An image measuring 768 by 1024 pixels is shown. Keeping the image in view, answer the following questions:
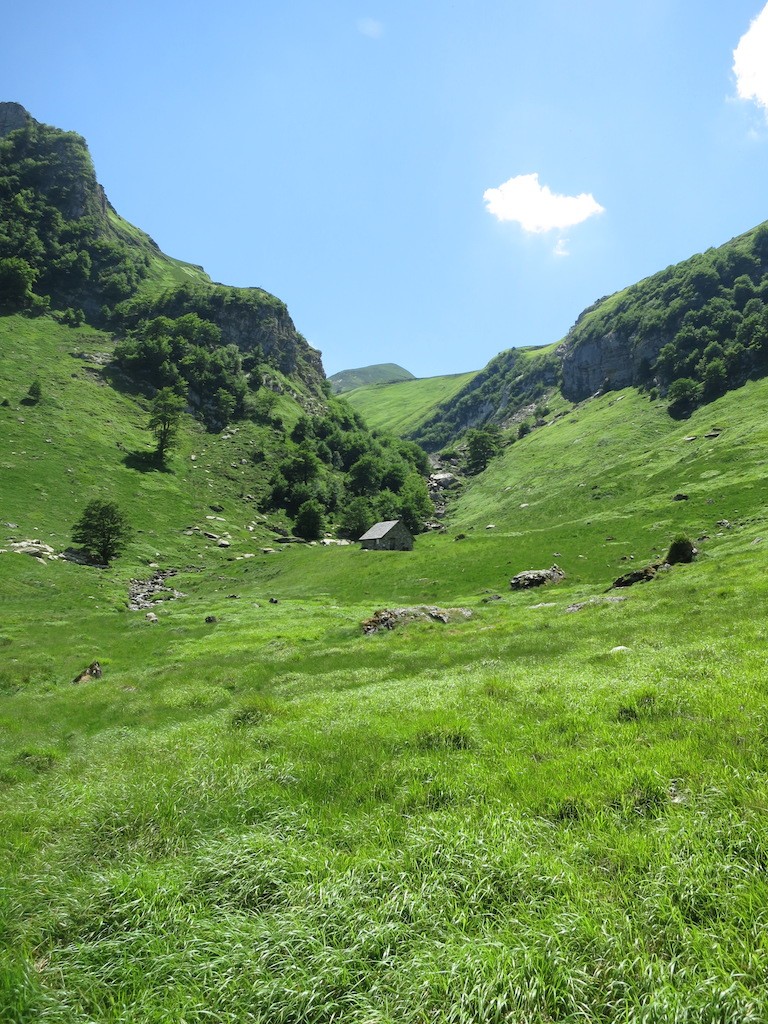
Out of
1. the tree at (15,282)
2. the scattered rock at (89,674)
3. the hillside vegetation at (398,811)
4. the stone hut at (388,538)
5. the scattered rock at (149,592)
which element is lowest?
the stone hut at (388,538)

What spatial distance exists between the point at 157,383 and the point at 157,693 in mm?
152366

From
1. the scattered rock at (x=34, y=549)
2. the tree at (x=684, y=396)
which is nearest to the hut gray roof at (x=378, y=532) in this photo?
the scattered rock at (x=34, y=549)

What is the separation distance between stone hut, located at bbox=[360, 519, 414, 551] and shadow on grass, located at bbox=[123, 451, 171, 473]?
56.0m

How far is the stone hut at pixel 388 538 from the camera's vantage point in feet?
333

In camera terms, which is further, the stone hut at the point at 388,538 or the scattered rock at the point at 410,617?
the stone hut at the point at 388,538

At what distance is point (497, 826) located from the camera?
7.48 metres

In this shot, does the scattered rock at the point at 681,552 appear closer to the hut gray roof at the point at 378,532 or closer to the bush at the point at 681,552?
the bush at the point at 681,552

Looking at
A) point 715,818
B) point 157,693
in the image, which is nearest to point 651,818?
point 715,818

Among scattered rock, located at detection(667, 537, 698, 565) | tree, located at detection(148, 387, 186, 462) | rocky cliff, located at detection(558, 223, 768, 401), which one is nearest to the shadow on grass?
tree, located at detection(148, 387, 186, 462)

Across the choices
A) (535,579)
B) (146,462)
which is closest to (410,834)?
(535,579)

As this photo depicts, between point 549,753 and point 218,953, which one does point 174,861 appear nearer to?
point 218,953

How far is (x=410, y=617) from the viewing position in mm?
41938

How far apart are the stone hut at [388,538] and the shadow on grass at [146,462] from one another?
56.0m

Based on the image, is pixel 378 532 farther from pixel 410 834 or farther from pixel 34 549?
pixel 410 834
